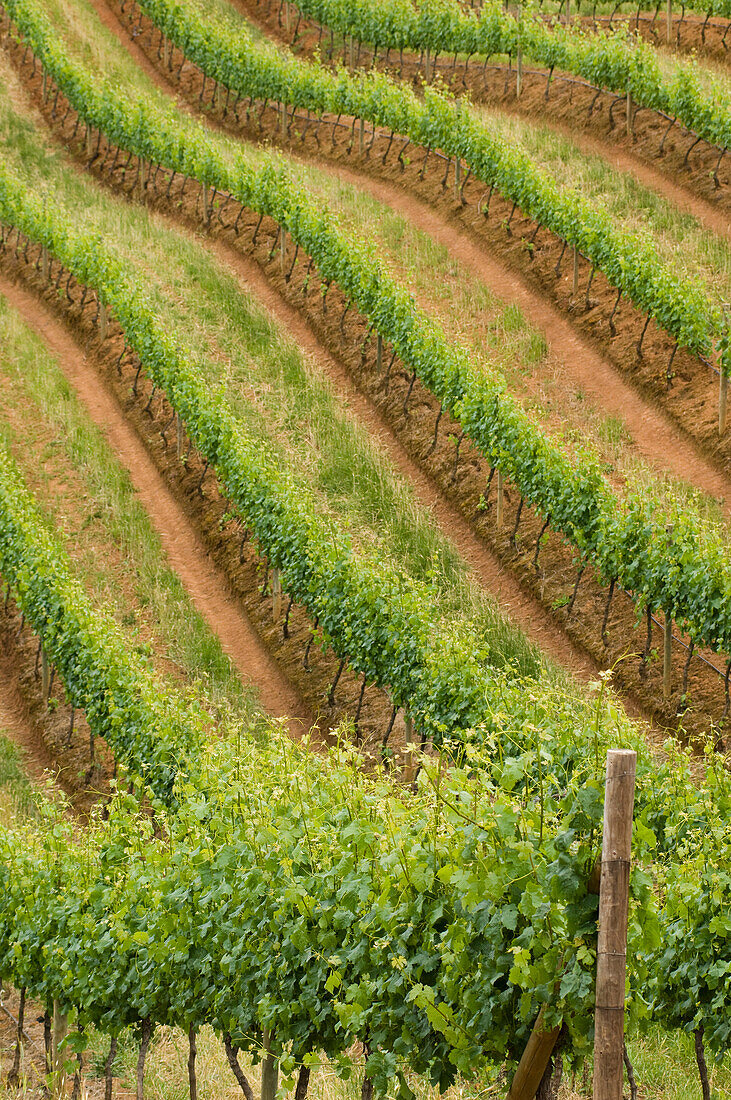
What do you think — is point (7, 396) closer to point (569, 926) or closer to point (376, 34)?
point (376, 34)

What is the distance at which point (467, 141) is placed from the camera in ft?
99.6

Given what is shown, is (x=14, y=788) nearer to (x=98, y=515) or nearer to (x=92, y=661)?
(x=92, y=661)

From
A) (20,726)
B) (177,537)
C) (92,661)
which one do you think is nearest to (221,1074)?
(92,661)

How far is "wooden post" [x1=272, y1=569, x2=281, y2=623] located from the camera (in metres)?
20.7

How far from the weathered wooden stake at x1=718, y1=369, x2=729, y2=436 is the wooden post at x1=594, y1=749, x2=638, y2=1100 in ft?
57.1

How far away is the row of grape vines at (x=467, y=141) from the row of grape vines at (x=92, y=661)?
11.5 meters

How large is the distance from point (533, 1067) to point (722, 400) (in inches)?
680

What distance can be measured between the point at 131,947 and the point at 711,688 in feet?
35.3

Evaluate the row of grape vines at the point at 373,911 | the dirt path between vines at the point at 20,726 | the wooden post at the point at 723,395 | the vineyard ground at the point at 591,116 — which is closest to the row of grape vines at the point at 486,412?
the wooden post at the point at 723,395

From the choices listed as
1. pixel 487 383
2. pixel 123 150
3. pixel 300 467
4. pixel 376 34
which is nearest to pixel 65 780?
pixel 300 467

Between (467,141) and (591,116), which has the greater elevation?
(591,116)

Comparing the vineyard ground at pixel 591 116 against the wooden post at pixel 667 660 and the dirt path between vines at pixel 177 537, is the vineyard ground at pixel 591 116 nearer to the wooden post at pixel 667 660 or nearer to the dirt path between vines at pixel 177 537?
the wooden post at pixel 667 660

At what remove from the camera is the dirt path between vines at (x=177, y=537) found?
64.6 feet

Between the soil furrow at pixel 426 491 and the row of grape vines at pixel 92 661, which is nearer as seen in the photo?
the row of grape vines at pixel 92 661
